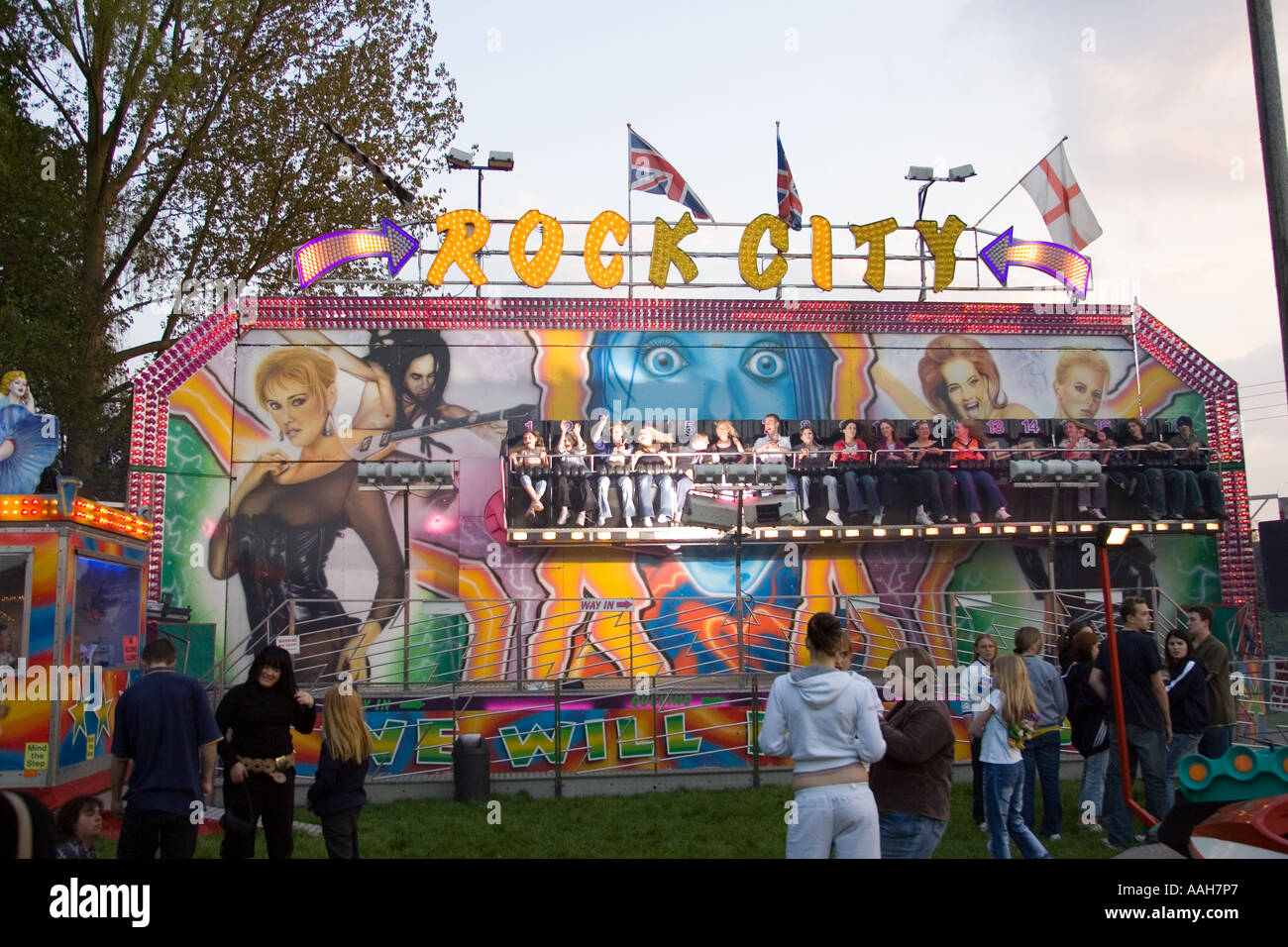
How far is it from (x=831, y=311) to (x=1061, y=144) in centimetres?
595

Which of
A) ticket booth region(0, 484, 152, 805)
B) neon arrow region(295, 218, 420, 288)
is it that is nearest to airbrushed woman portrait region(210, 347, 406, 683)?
neon arrow region(295, 218, 420, 288)

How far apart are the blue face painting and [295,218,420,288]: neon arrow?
379 cm

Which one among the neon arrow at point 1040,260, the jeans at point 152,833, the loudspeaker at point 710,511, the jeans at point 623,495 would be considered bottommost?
A: the jeans at point 152,833

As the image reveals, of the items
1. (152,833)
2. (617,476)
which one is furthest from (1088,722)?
(617,476)

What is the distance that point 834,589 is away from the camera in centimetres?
1830

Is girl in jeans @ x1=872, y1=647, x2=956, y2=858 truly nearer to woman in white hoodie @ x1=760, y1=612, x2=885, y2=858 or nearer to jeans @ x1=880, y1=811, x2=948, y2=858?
jeans @ x1=880, y1=811, x2=948, y2=858

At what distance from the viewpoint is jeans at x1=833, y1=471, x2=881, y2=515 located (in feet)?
59.0

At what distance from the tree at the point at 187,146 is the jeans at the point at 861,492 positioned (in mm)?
14374

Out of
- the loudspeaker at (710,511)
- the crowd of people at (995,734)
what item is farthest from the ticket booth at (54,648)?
the crowd of people at (995,734)

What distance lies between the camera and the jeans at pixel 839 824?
5.93 m

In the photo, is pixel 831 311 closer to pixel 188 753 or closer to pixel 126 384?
pixel 188 753

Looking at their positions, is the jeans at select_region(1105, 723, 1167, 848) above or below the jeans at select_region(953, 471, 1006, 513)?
below

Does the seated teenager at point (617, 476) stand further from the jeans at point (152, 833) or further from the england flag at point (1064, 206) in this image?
the jeans at point (152, 833)
